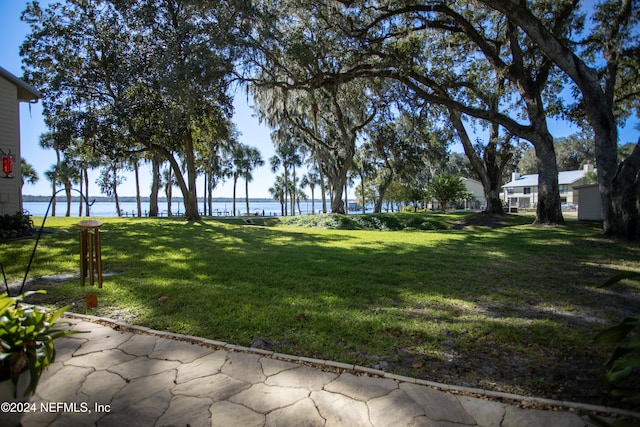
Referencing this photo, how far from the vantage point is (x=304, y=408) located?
2021 mm

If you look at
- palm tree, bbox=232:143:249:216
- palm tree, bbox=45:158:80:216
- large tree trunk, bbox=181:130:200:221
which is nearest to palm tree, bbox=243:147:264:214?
palm tree, bbox=232:143:249:216

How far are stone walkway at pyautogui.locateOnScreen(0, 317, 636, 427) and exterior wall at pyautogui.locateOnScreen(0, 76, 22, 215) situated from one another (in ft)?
35.9

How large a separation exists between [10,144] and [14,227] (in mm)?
3348

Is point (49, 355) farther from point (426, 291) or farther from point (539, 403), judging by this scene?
point (426, 291)

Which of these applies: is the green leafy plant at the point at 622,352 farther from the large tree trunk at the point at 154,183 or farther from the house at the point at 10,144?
the large tree trunk at the point at 154,183

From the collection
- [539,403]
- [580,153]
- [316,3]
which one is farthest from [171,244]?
[580,153]

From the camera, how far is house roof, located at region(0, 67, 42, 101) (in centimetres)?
1057

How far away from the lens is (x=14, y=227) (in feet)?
30.3

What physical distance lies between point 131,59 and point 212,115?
12.5 ft

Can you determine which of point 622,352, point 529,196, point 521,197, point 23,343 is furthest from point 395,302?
point 521,197

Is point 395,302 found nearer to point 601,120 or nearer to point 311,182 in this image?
point 601,120

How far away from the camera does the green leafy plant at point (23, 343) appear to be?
1.76 meters

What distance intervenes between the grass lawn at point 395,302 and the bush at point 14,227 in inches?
64.5

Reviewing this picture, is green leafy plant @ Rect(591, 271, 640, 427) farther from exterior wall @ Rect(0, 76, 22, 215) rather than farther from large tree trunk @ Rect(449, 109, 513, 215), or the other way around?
large tree trunk @ Rect(449, 109, 513, 215)
